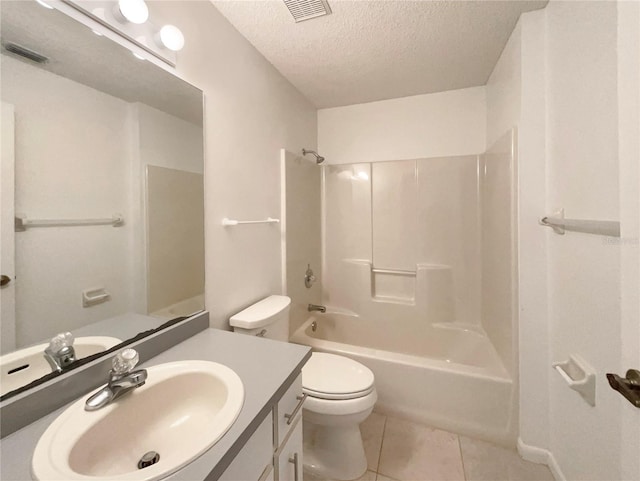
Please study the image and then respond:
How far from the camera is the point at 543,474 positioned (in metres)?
1.29

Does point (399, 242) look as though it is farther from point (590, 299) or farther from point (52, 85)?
point (52, 85)

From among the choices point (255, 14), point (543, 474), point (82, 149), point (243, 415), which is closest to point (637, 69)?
point (243, 415)

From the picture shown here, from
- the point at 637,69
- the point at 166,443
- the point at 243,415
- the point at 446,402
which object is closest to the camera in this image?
the point at 637,69

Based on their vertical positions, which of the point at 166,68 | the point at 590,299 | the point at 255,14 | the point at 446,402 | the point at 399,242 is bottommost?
the point at 446,402

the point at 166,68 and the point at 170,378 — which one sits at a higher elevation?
the point at 166,68

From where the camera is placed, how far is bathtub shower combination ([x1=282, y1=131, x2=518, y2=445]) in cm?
151

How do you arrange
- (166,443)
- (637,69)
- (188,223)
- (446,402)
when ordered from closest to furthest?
(637,69), (166,443), (188,223), (446,402)

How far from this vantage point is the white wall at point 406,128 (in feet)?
6.93

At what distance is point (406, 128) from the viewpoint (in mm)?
2279

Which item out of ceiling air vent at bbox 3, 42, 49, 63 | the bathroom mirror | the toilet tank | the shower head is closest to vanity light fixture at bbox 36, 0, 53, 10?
the bathroom mirror

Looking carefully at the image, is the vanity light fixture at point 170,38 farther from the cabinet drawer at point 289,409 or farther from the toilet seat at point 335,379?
the toilet seat at point 335,379

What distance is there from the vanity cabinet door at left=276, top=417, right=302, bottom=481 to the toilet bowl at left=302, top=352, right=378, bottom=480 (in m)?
0.35

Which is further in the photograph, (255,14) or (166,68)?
(255,14)

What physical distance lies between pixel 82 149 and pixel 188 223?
44 centimetres
